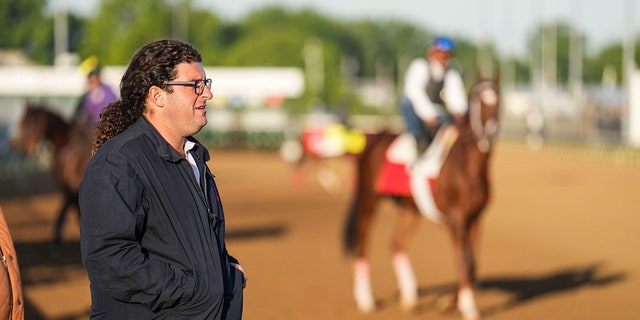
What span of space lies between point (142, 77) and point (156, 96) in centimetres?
8

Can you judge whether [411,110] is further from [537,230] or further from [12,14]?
[12,14]

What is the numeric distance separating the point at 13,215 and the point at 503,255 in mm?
9579

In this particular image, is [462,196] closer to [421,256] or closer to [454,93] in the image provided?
[454,93]

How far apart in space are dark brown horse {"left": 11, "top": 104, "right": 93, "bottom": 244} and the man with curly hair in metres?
10.5

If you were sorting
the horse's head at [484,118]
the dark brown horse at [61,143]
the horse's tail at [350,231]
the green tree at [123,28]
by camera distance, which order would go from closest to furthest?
the horse's head at [484,118] < the horse's tail at [350,231] < the dark brown horse at [61,143] < the green tree at [123,28]

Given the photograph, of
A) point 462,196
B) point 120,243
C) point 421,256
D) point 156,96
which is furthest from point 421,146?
point 120,243

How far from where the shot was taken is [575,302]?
1186 centimetres

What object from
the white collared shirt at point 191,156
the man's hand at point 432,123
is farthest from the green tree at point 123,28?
the white collared shirt at point 191,156

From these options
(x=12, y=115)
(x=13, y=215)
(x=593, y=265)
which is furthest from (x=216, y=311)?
(x=12, y=115)

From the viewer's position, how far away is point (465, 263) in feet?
36.2

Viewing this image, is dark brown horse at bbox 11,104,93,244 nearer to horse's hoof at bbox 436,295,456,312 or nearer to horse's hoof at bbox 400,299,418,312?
horse's hoof at bbox 400,299,418,312

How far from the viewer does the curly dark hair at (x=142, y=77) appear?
13.5 ft

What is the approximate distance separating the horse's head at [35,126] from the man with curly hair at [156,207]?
1187cm

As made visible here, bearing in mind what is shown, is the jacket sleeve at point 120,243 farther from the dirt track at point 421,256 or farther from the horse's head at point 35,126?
the horse's head at point 35,126
